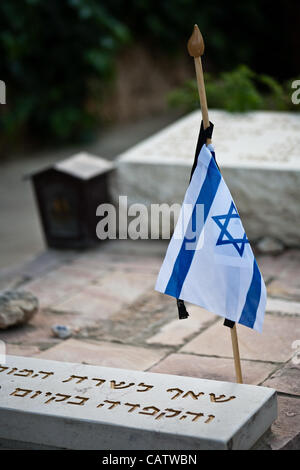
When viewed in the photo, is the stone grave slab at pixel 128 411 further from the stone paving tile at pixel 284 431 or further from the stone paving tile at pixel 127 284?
the stone paving tile at pixel 127 284

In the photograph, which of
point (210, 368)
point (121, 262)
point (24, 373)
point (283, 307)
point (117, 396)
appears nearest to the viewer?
point (117, 396)

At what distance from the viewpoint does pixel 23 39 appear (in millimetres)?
9000

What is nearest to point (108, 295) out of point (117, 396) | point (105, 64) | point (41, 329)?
point (41, 329)

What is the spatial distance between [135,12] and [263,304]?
8.35 m

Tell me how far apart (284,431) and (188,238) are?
0.85 metres

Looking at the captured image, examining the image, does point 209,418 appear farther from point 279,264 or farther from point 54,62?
point 54,62

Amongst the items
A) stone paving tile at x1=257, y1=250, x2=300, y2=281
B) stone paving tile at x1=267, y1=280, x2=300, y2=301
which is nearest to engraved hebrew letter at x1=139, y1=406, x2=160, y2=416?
stone paving tile at x1=267, y1=280, x2=300, y2=301

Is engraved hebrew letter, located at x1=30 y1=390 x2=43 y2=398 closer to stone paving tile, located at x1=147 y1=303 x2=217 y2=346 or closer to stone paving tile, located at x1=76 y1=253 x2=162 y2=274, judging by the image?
stone paving tile, located at x1=147 y1=303 x2=217 y2=346

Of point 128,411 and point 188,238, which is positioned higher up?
point 188,238

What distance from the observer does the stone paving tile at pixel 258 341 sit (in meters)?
3.66

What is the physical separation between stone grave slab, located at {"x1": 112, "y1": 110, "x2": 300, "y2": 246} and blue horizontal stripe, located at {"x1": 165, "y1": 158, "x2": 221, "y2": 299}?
2043 mm

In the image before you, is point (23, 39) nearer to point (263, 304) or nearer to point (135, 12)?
point (135, 12)

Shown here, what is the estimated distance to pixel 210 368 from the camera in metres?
3.55
